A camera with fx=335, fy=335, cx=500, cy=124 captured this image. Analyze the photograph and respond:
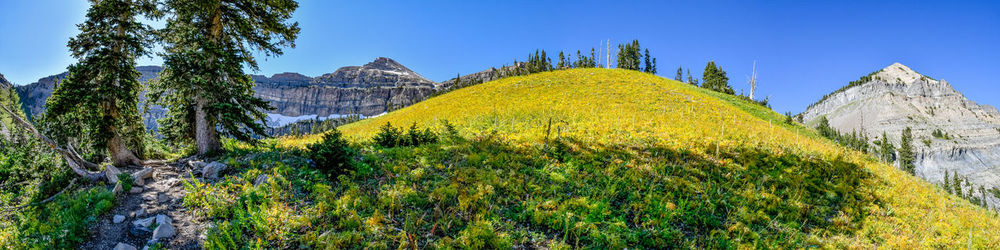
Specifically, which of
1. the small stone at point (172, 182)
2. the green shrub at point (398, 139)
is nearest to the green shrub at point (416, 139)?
the green shrub at point (398, 139)

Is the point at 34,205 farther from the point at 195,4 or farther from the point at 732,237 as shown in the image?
the point at 732,237

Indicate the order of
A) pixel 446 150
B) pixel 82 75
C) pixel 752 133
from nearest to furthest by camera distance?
1. pixel 82 75
2. pixel 446 150
3. pixel 752 133

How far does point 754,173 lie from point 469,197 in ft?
25.5

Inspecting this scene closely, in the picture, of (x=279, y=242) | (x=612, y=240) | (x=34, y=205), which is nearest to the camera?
(x=279, y=242)

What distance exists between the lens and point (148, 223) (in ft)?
18.7

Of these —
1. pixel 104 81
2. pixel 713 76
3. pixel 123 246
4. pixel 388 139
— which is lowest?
pixel 123 246

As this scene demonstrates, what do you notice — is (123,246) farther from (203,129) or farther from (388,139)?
(388,139)

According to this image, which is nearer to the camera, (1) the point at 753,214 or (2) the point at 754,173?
(1) the point at 753,214

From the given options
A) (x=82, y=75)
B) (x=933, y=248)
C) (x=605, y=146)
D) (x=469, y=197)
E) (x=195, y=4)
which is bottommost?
(x=933, y=248)

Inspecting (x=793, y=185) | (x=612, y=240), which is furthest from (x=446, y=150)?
(x=793, y=185)

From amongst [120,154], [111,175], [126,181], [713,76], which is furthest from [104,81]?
[713,76]

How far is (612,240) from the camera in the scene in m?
5.62

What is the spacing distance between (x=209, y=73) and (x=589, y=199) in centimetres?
1126

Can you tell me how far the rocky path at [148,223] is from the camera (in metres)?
5.30
